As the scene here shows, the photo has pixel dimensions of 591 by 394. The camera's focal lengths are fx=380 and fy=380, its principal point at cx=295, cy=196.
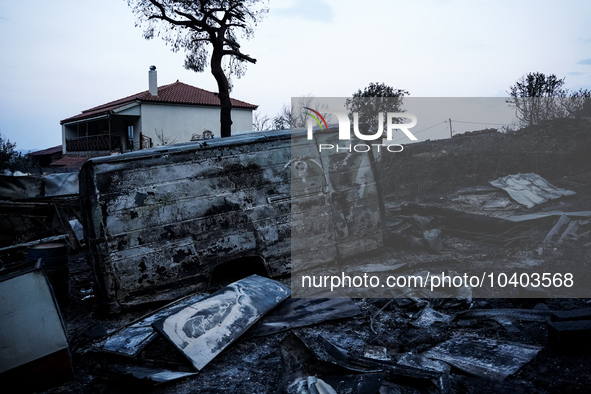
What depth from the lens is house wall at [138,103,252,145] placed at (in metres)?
26.0

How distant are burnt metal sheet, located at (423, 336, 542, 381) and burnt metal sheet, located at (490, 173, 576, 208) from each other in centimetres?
761

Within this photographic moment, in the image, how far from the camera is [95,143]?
95.3 feet

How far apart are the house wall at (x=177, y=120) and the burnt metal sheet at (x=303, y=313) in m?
23.4

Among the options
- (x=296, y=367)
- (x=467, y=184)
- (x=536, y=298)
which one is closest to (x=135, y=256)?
(x=296, y=367)

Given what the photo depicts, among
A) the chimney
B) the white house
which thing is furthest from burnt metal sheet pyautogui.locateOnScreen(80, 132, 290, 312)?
the chimney

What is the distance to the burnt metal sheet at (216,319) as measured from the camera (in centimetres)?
380

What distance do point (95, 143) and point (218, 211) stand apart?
27.8m

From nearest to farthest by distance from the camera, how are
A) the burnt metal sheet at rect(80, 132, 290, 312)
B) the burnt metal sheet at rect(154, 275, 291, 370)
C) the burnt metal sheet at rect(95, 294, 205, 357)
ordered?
the burnt metal sheet at rect(154, 275, 291, 370) < the burnt metal sheet at rect(95, 294, 205, 357) < the burnt metal sheet at rect(80, 132, 290, 312)

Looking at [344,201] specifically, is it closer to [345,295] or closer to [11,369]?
[345,295]

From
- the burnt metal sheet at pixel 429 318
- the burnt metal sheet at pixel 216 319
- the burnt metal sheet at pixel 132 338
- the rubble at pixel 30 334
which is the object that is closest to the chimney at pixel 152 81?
the burnt metal sheet at pixel 132 338

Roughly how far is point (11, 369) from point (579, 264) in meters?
7.48

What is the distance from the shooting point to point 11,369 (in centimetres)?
329

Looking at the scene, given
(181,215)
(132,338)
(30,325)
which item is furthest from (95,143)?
(30,325)

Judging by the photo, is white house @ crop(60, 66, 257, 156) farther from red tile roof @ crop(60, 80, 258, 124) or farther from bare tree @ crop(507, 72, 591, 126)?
bare tree @ crop(507, 72, 591, 126)
